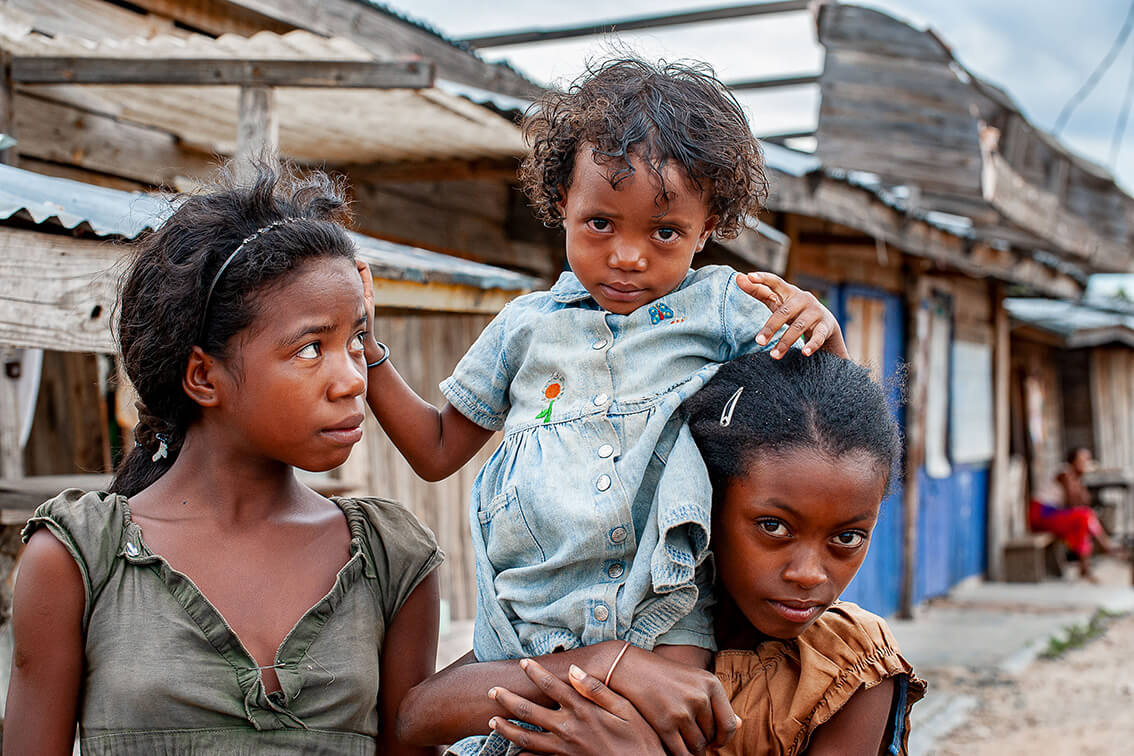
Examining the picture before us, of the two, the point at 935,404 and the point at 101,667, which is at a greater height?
the point at 935,404

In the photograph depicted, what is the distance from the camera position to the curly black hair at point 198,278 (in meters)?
1.59

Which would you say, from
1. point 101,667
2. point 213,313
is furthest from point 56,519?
point 213,313

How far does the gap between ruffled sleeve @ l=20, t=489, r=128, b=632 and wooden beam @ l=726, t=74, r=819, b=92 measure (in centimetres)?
673

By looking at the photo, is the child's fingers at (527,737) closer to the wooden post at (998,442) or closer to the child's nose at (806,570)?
the child's nose at (806,570)

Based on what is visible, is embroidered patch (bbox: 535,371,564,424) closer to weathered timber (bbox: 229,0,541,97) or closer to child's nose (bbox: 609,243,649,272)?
child's nose (bbox: 609,243,649,272)

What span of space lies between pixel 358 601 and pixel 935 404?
9.66 metres

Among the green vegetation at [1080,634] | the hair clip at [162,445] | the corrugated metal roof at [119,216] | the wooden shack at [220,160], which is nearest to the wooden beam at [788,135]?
the wooden shack at [220,160]

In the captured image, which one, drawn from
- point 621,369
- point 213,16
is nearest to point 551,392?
point 621,369

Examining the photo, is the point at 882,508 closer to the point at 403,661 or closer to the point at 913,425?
the point at 913,425

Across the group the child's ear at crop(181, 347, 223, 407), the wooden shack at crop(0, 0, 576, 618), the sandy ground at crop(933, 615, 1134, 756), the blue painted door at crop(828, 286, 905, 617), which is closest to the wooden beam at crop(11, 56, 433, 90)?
the wooden shack at crop(0, 0, 576, 618)

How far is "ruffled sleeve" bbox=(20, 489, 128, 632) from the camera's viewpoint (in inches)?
60.0

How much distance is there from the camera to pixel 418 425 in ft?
6.32

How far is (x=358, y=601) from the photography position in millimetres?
1710

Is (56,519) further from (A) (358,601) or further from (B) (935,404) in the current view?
(B) (935,404)
